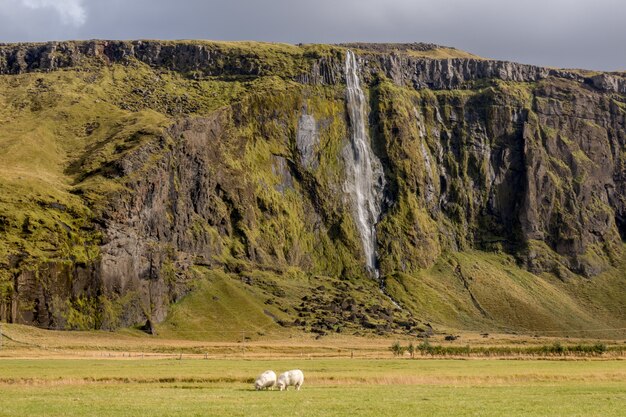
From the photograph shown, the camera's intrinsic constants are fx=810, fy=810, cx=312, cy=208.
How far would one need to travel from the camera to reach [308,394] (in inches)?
2156

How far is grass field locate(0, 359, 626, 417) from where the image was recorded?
43.7 meters

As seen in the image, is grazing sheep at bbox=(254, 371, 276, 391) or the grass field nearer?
the grass field

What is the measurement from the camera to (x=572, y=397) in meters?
52.7

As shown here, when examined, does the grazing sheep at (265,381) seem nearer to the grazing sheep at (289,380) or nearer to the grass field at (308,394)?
the grazing sheep at (289,380)

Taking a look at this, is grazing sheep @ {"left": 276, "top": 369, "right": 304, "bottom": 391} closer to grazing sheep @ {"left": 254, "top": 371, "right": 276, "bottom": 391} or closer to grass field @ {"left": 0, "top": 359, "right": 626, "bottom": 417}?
grazing sheep @ {"left": 254, "top": 371, "right": 276, "bottom": 391}

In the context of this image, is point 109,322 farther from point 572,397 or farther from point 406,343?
point 572,397

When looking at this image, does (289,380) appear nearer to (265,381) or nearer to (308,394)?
(265,381)

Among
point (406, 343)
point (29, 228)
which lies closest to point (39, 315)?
point (29, 228)

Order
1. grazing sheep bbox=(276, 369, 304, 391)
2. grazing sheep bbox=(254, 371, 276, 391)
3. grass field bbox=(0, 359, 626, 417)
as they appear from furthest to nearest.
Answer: grazing sheep bbox=(276, 369, 304, 391) < grazing sheep bbox=(254, 371, 276, 391) < grass field bbox=(0, 359, 626, 417)

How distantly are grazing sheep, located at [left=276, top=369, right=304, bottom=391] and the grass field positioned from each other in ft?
4.69

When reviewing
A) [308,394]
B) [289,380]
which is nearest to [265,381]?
[289,380]

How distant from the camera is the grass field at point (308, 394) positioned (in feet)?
143

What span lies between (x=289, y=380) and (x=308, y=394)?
6152mm

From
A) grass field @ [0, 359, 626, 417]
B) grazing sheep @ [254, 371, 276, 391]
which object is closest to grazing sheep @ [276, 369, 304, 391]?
grazing sheep @ [254, 371, 276, 391]
